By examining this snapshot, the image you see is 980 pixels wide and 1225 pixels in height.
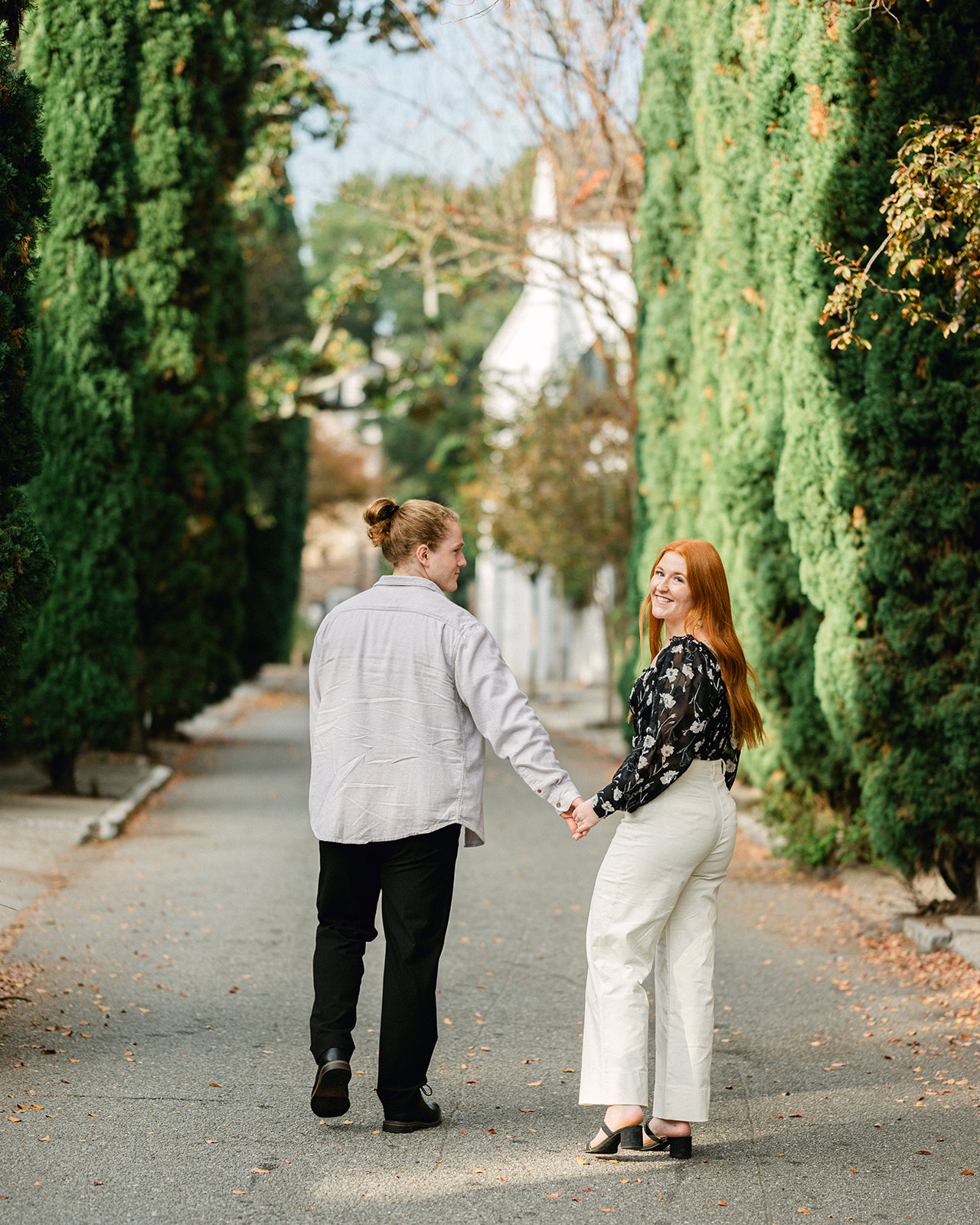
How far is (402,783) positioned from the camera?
455 centimetres

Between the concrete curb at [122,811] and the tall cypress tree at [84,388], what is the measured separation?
0.66m

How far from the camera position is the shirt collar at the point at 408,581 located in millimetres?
4707

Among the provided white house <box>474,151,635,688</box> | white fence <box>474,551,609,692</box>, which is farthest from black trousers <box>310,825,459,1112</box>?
white fence <box>474,551,609,692</box>

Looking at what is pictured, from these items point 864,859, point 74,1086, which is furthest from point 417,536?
point 864,859

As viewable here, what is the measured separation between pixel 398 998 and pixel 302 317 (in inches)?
1077

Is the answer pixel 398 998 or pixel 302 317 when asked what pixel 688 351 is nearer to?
pixel 398 998

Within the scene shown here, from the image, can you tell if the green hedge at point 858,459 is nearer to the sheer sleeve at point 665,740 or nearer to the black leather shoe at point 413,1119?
the sheer sleeve at point 665,740

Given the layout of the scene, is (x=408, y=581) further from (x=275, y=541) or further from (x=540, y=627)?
(x=540, y=627)

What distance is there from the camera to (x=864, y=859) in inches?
396

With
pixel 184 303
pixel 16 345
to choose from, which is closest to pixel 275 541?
pixel 184 303

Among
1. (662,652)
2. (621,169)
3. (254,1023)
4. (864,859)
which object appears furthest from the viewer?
(621,169)

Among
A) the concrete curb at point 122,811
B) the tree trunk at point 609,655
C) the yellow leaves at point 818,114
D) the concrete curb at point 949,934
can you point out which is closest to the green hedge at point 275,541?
the tree trunk at point 609,655

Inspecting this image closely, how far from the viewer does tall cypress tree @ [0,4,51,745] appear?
5.66m

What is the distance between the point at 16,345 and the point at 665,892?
353 cm
